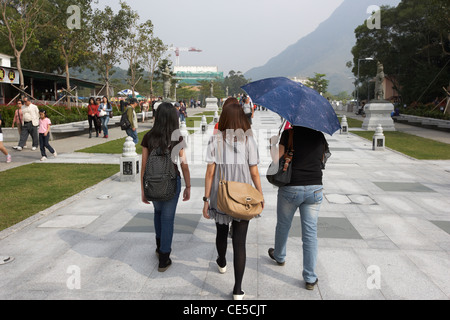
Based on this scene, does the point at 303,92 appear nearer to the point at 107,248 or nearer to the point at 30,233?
the point at 107,248

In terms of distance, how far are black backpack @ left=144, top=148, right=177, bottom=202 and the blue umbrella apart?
3.63ft

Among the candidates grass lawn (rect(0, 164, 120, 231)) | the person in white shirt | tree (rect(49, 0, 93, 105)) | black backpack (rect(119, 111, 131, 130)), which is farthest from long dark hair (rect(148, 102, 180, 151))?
tree (rect(49, 0, 93, 105))

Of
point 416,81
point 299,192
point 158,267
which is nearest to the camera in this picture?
point 299,192

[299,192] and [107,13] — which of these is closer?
[299,192]

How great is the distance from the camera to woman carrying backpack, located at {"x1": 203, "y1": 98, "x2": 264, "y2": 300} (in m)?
3.30

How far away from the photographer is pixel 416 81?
37.3m

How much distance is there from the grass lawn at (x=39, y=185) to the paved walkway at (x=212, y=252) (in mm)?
373

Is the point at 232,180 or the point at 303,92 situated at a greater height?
the point at 303,92

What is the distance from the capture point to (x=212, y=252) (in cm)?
449

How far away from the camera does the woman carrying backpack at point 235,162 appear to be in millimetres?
3297

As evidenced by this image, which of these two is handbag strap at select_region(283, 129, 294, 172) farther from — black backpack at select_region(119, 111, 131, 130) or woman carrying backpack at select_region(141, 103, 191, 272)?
black backpack at select_region(119, 111, 131, 130)

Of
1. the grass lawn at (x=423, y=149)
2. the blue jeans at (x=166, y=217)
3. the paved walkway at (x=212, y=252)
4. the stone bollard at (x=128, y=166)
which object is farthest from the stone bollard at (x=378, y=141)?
the blue jeans at (x=166, y=217)

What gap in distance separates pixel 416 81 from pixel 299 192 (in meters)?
39.5
